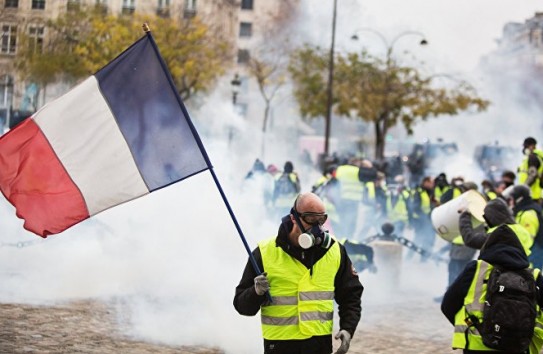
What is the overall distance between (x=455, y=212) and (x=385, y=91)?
30.8 m

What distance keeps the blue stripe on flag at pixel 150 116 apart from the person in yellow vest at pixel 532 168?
26.1 feet

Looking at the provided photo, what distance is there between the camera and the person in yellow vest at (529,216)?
8.91 m

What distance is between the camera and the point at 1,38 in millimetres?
14234

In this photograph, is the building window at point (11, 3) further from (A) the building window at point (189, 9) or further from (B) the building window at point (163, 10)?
(A) the building window at point (189, 9)

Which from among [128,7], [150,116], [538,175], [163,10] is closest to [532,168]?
[538,175]

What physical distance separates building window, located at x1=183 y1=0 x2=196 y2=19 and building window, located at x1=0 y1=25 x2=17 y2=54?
55.5 feet

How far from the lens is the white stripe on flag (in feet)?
Result: 18.5

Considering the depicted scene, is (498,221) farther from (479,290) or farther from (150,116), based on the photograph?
(150,116)

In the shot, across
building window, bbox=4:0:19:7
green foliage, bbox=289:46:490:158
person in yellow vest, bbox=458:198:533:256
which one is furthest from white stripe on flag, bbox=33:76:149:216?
green foliage, bbox=289:46:490:158

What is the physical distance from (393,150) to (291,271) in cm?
5857

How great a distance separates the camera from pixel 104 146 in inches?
225

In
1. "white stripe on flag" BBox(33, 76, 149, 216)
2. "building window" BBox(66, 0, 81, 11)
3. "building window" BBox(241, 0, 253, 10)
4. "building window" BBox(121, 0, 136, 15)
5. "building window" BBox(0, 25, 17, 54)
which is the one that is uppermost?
"building window" BBox(241, 0, 253, 10)

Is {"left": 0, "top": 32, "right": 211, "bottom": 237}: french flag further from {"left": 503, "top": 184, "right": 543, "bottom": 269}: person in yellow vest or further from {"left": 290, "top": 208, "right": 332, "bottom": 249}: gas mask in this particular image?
{"left": 503, "top": 184, "right": 543, "bottom": 269}: person in yellow vest

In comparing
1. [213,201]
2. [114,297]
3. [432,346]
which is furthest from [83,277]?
[432,346]
